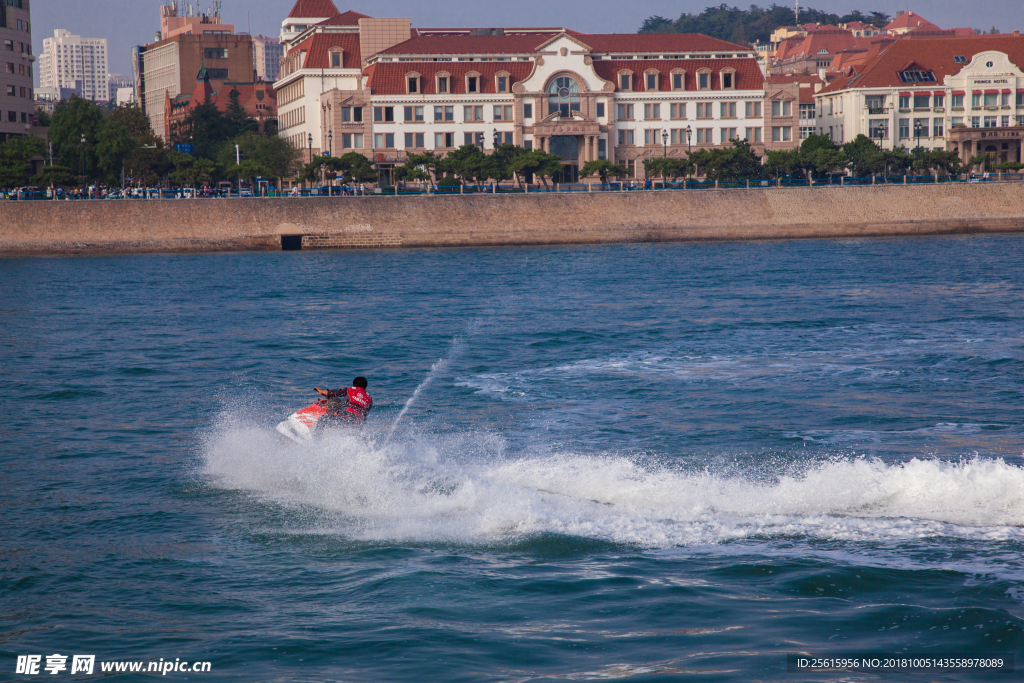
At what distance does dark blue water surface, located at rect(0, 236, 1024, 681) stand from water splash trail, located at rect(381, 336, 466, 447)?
15 centimetres

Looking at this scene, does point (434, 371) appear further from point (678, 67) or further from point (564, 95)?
point (678, 67)

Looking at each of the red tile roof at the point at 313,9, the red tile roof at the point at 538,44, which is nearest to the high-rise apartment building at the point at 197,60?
the red tile roof at the point at 313,9

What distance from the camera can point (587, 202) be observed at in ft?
232

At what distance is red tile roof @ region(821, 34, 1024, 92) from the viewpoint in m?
99.5

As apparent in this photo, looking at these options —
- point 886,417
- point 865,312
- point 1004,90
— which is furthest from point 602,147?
point 886,417

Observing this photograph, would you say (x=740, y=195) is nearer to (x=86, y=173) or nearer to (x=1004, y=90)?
(x=1004, y=90)

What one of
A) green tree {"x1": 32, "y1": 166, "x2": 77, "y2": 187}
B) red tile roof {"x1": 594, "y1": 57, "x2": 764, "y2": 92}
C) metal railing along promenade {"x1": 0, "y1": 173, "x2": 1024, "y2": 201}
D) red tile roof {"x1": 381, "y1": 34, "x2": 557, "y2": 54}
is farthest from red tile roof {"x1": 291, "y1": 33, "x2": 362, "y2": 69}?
green tree {"x1": 32, "y1": 166, "x2": 77, "y2": 187}

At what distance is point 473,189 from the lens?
244ft

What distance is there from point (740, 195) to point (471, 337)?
150 ft

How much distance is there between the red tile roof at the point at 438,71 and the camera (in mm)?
91500

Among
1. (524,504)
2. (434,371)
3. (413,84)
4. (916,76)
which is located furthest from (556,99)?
(524,504)

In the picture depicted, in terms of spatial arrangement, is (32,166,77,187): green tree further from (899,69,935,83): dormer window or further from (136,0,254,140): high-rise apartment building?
(136,0,254,140): high-rise apartment building

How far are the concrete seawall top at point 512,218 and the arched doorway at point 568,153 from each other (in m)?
22.4

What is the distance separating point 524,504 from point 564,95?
83.0 m
